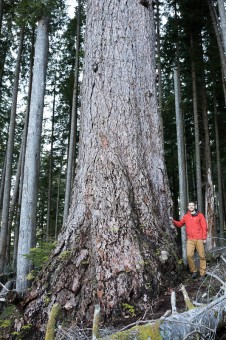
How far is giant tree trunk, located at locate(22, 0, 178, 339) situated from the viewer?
3.07 m

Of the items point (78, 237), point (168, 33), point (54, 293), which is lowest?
point (54, 293)

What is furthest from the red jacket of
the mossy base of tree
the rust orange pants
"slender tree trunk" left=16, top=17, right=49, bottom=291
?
the mossy base of tree

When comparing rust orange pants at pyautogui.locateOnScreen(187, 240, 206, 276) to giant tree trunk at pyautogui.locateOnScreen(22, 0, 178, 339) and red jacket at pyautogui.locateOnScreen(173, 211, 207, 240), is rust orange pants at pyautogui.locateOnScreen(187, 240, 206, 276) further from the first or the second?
giant tree trunk at pyautogui.locateOnScreen(22, 0, 178, 339)

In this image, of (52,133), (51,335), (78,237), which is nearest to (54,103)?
(52,133)

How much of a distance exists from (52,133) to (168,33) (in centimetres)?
930

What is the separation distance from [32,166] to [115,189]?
3.82m

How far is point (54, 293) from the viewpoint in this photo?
3.10 m

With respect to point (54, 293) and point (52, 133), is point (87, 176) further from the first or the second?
point (52, 133)

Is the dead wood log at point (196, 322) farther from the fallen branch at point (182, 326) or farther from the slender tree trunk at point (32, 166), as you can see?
the slender tree trunk at point (32, 166)

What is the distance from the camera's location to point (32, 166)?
6.83 m

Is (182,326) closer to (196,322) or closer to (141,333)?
(196,322)

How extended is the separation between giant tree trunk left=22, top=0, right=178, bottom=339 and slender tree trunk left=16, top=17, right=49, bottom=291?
2.91 metres

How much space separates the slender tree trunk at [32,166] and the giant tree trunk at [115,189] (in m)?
2.91

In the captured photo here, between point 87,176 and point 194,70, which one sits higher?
point 194,70
